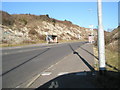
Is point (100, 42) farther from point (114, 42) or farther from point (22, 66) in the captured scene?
point (114, 42)

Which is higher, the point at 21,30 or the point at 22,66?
the point at 21,30

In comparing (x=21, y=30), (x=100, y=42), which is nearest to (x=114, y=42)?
(x=100, y=42)

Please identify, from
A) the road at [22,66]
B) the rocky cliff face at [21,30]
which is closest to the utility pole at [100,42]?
the road at [22,66]

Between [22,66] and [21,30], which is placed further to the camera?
[21,30]

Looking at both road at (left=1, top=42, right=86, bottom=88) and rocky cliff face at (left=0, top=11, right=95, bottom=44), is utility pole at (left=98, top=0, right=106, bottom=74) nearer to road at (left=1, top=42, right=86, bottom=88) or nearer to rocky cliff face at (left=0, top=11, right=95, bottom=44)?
road at (left=1, top=42, right=86, bottom=88)

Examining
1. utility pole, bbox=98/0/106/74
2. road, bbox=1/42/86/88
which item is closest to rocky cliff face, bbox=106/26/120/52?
road, bbox=1/42/86/88

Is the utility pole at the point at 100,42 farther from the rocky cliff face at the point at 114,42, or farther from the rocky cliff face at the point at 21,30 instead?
the rocky cliff face at the point at 21,30

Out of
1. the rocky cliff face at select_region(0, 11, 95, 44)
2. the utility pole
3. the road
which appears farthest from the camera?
the rocky cliff face at select_region(0, 11, 95, 44)

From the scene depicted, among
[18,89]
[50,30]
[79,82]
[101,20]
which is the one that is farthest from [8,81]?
[50,30]

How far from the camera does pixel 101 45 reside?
21.8 ft

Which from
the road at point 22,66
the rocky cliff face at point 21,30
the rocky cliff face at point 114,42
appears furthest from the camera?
the rocky cliff face at point 21,30

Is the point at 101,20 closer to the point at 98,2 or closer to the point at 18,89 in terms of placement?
the point at 98,2

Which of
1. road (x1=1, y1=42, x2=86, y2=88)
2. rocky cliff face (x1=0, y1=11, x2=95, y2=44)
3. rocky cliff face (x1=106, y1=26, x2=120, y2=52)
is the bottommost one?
road (x1=1, y1=42, x2=86, y2=88)

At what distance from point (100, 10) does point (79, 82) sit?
3017 millimetres
